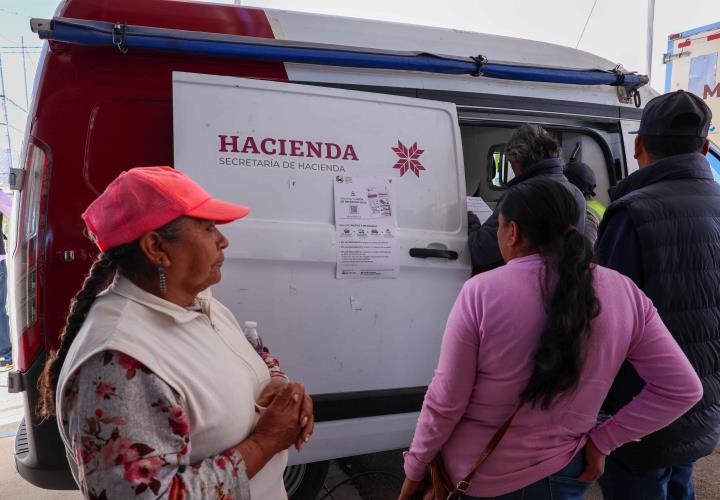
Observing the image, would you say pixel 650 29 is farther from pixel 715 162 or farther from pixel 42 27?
pixel 42 27

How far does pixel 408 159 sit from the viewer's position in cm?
240

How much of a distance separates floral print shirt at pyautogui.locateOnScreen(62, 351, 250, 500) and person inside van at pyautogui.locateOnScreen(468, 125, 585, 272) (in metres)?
1.70

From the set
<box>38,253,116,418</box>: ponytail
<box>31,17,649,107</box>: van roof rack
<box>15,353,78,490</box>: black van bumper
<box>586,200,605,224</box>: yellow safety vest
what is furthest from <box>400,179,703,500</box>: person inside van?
<box>586,200,605,224</box>: yellow safety vest

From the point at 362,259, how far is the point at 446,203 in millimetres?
529

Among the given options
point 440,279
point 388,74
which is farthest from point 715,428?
point 388,74

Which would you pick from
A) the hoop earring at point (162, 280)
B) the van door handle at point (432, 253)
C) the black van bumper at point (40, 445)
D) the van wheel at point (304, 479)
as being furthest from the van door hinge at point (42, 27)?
the van wheel at point (304, 479)

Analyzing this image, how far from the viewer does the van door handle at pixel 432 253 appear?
7.73 ft

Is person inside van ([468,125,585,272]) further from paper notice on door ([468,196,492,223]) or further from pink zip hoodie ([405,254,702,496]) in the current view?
pink zip hoodie ([405,254,702,496])

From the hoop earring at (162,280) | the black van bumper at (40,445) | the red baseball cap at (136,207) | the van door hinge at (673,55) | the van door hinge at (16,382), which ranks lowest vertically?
the black van bumper at (40,445)

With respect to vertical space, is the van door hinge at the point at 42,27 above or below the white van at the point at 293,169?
above

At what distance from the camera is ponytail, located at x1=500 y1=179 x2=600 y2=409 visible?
1.20 metres

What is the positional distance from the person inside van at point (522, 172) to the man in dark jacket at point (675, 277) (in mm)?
730

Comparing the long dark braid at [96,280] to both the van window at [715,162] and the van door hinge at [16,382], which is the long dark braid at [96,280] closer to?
the van door hinge at [16,382]

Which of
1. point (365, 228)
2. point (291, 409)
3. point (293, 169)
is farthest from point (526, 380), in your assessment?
point (293, 169)
